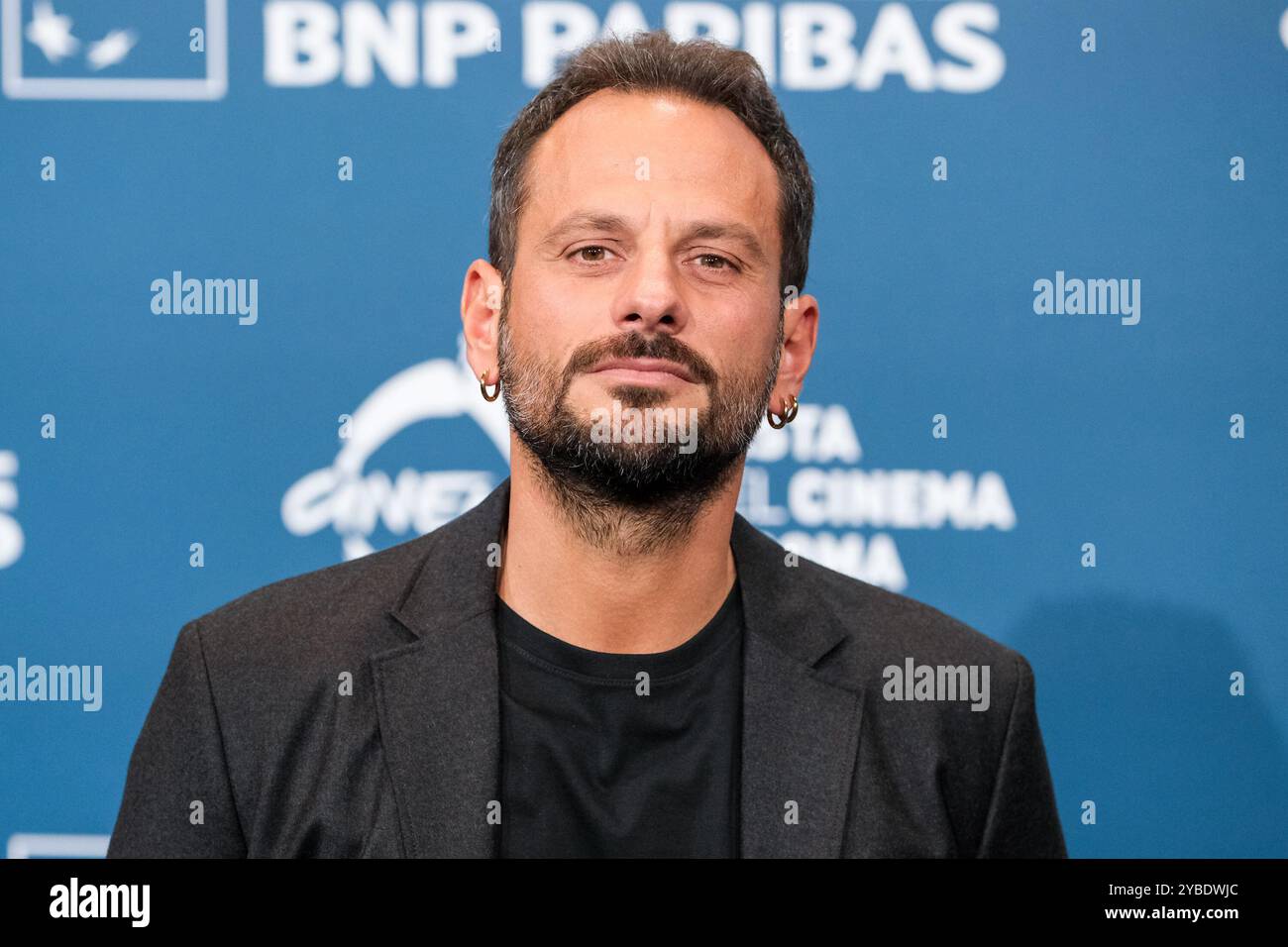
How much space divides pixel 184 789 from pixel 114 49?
1.65 m

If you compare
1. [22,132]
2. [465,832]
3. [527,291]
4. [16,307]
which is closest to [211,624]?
[465,832]

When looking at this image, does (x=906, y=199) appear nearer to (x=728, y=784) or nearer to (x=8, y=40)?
(x=728, y=784)

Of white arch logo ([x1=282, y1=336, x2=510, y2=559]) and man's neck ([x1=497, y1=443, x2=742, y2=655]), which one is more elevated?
white arch logo ([x1=282, y1=336, x2=510, y2=559])

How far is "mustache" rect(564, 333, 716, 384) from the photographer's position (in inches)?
74.8

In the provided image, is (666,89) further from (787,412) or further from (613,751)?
(613,751)

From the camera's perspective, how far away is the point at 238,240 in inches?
104

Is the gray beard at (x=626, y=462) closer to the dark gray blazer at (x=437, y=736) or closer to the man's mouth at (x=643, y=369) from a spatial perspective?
the man's mouth at (x=643, y=369)

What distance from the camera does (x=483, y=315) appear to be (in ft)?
7.24

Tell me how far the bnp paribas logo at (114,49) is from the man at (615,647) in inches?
36.9

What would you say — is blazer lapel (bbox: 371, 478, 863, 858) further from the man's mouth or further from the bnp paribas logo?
the bnp paribas logo

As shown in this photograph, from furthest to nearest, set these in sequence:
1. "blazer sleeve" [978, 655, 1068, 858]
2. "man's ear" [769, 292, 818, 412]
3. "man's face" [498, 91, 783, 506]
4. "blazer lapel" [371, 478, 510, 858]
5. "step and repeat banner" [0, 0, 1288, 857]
A: "step and repeat banner" [0, 0, 1288, 857]
"man's ear" [769, 292, 818, 412]
"blazer sleeve" [978, 655, 1068, 858]
"man's face" [498, 91, 783, 506]
"blazer lapel" [371, 478, 510, 858]

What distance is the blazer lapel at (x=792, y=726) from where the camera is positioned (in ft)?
6.10

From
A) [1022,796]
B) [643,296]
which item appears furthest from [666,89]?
[1022,796]

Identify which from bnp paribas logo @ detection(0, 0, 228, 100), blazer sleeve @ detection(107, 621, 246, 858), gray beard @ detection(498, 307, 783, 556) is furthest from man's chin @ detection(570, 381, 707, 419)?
bnp paribas logo @ detection(0, 0, 228, 100)
